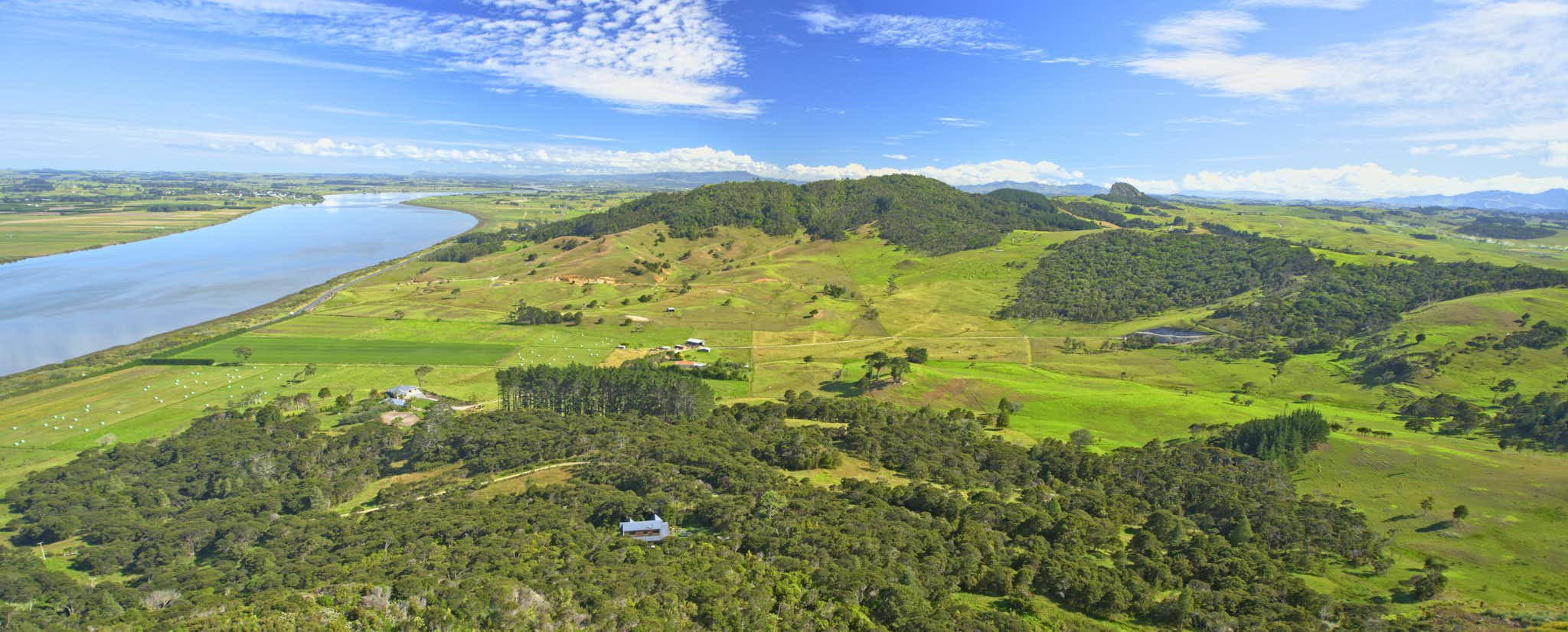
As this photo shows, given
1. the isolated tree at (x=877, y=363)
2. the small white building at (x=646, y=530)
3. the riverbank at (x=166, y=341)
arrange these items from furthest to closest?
the isolated tree at (x=877, y=363) < the riverbank at (x=166, y=341) < the small white building at (x=646, y=530)

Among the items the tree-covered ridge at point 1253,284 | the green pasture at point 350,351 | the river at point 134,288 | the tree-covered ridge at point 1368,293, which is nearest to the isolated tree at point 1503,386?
the tree-covered ridge at point 1253,284

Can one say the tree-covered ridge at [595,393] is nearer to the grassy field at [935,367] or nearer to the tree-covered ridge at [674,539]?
the tree-covered ridge at [674,539]

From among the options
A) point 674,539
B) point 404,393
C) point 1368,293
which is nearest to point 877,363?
point 674,539

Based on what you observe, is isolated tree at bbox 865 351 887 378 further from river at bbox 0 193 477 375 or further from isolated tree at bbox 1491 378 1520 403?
river at bbox 0 193 477 375

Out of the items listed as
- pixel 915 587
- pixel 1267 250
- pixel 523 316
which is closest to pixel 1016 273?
pixel 1267 250

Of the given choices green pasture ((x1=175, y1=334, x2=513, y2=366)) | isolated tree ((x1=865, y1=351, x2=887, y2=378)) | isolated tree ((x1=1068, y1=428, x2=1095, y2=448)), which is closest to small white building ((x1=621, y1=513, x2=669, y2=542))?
isolated tree ((x1=1068, y1=428, x2=1095, y2=448))

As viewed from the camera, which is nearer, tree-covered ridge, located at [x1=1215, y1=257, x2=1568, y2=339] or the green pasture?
the green pasture
